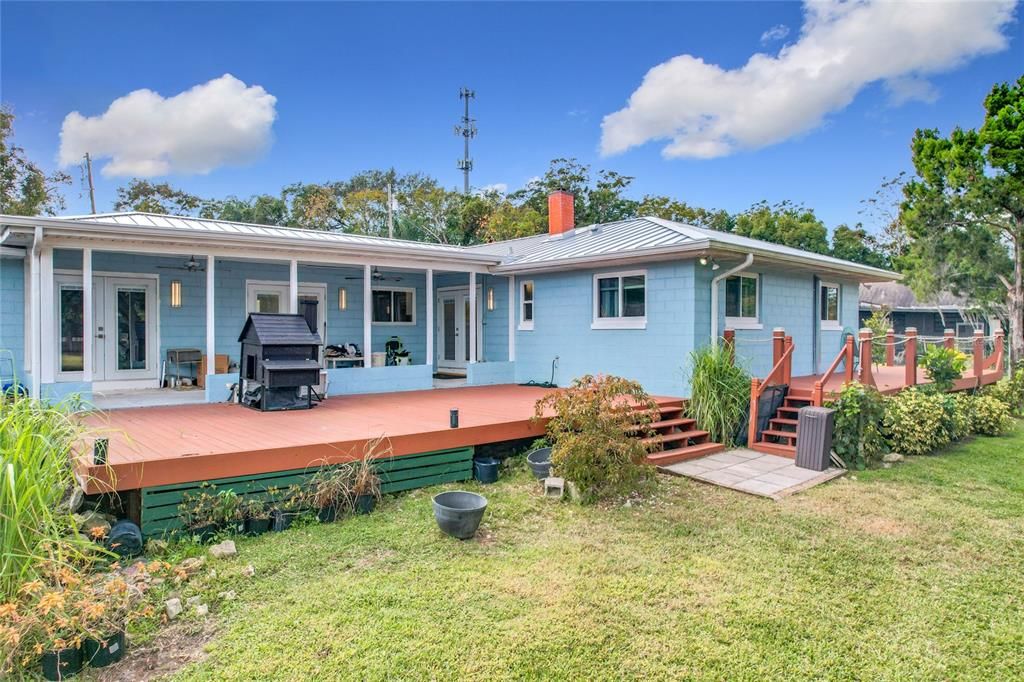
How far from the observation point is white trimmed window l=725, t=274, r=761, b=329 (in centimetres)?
957

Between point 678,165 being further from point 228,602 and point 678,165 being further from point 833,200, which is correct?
point 228,602

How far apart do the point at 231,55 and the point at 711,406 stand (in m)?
16.1

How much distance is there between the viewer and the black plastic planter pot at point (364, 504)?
5.20 m

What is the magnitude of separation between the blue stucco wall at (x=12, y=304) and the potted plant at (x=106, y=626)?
762 centimetres

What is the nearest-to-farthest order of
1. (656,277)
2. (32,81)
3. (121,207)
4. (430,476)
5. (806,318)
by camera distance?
1. (430,476)
2. (656,277)
3. (806,318)
4. (32,81)
5. (121,207)

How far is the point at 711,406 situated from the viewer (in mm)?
8148

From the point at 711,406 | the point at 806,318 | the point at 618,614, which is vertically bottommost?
the point at 618,614

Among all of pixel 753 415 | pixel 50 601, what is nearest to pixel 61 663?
pixel 50 601

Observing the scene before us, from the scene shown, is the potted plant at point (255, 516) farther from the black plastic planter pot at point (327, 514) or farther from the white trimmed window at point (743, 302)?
the white trimmed window at point (743, 302)

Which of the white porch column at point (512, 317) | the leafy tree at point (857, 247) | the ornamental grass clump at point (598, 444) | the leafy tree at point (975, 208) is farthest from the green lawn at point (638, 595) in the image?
the leafy tree at point (857, 247)

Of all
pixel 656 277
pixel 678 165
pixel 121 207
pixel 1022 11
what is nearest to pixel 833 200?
pixel 678 165

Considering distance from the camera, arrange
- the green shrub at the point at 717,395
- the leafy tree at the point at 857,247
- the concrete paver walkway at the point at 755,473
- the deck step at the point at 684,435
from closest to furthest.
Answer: the concrete paver walkway at the point at 755,473
the deck step at the point at 684,435
the green shrub at the point at 717,395
the leafy tree at the point at 857,247

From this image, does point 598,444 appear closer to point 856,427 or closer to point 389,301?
point 856,427

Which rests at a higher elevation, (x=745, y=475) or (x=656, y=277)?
(x=656, y=277)
